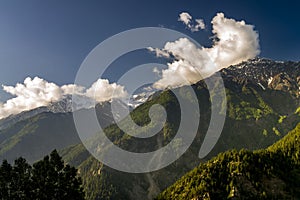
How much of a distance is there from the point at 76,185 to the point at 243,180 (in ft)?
303

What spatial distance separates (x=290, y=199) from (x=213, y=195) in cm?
3640

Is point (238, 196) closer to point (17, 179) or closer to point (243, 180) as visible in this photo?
point (243, 180)

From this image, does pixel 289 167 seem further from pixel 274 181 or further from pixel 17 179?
pixel 17 179

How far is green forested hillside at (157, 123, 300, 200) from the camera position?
14162 cm

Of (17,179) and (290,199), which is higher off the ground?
(17,179)

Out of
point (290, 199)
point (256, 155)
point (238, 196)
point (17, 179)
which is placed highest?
point (17, 179)

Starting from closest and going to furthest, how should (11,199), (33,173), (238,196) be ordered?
(11,199)
(33,173)
(238,196)

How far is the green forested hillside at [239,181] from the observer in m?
142

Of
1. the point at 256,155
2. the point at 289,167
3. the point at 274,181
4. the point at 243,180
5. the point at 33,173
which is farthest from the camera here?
the point at 289,167

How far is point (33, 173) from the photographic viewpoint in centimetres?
7250

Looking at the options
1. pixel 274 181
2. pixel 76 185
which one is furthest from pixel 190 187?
pixel 76 185

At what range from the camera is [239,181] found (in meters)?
147

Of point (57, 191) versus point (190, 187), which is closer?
point (57, 191)

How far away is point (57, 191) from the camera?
239 feet
